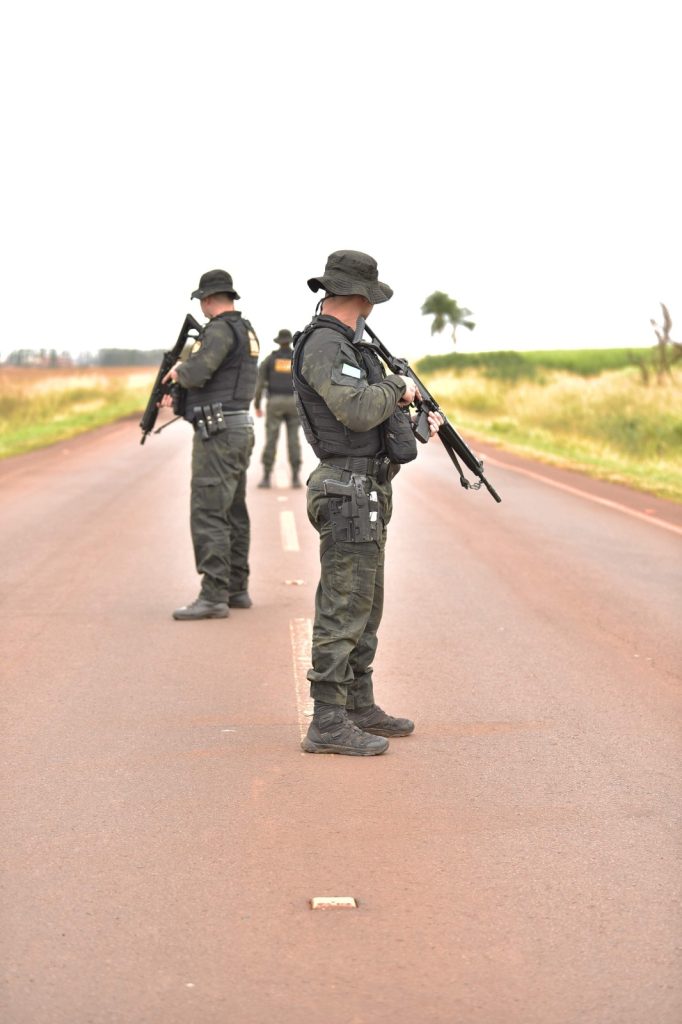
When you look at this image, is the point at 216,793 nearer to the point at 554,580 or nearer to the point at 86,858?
the point at 86,858

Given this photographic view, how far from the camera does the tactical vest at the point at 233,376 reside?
8.94m

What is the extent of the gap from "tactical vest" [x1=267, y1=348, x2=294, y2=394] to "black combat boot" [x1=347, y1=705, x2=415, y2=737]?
12146 millimetres

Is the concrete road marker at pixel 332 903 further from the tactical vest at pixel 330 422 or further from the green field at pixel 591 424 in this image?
the green field at pixel 591 424

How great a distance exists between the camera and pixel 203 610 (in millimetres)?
8992

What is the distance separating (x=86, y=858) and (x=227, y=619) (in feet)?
14.8

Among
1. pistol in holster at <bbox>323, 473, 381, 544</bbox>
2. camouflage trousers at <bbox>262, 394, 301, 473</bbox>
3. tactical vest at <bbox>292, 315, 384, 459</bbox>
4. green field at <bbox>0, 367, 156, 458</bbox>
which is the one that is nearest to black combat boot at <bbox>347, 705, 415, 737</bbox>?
pistol in holster at <bbox>323, 473, 381, 544</bbox>

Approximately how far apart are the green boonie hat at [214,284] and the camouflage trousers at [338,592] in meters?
3.22

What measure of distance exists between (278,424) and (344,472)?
1268 cm

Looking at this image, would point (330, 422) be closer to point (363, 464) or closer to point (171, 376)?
point (363, 464)

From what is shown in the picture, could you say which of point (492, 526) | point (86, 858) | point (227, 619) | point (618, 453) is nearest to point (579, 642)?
point (227, 619)

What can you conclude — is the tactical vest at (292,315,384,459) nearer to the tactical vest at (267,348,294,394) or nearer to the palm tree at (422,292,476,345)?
the tactical vest at (267,348,294,394)

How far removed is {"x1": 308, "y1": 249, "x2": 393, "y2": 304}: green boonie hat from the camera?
219 inches

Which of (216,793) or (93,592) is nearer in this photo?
(216,793)

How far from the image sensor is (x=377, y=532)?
5797 millimetres
